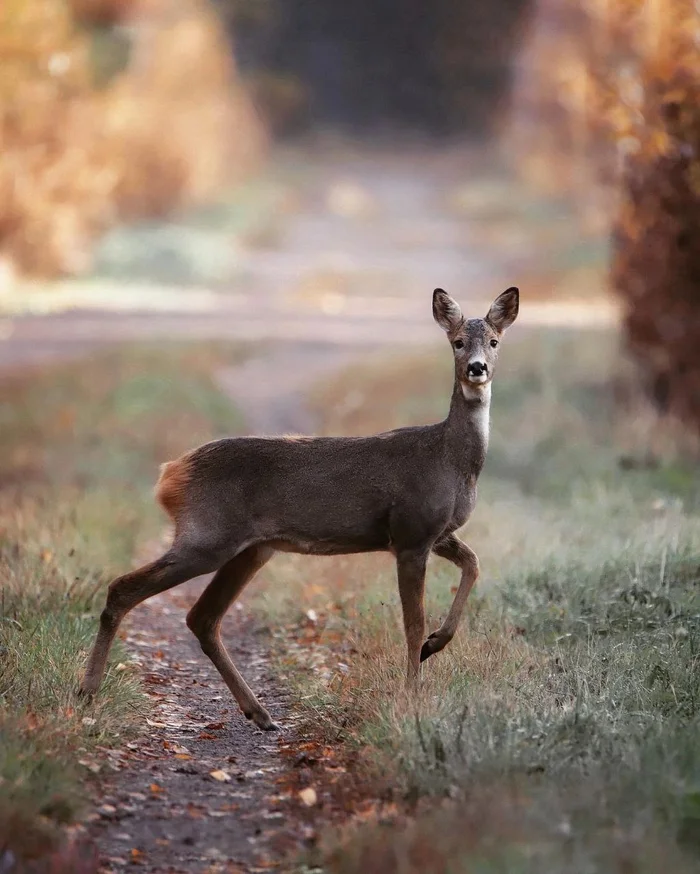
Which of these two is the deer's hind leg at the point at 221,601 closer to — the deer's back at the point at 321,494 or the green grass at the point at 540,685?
the deer's back at the point at 321,494

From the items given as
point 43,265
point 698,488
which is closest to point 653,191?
point 698,488

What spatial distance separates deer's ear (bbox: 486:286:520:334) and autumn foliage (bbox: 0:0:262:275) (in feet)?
59.8

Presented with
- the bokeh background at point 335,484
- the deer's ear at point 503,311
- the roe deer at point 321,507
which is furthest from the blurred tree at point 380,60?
the roe deer at point 321,507

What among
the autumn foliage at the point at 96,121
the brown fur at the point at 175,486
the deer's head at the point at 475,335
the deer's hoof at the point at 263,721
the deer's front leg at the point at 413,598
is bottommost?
the deer's hoof at the point at 263,721

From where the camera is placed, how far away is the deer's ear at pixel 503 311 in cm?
789

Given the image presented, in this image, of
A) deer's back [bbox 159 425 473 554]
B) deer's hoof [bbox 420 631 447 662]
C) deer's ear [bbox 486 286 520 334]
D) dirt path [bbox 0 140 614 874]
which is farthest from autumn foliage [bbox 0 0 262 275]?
deer's hoof [bbox 420 631 447 662]

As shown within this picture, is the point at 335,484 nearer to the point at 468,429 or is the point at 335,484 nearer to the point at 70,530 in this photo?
Result: the point at 468,429

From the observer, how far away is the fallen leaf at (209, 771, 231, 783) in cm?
674

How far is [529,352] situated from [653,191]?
17.9 ft

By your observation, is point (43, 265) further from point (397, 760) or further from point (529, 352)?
point (397, 760)

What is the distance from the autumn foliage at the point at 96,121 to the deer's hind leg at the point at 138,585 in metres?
18.7

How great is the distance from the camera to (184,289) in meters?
35.7

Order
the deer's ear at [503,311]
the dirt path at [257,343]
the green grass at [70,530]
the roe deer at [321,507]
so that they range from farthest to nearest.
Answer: the deer's ear at [503,311] < the roe deer at [321,507] < the dirt path at [257,343] < the green grass at [70,530]

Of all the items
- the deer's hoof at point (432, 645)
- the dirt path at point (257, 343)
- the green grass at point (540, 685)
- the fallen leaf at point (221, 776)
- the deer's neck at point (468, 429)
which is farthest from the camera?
the deer's neck at point (468, 429)
